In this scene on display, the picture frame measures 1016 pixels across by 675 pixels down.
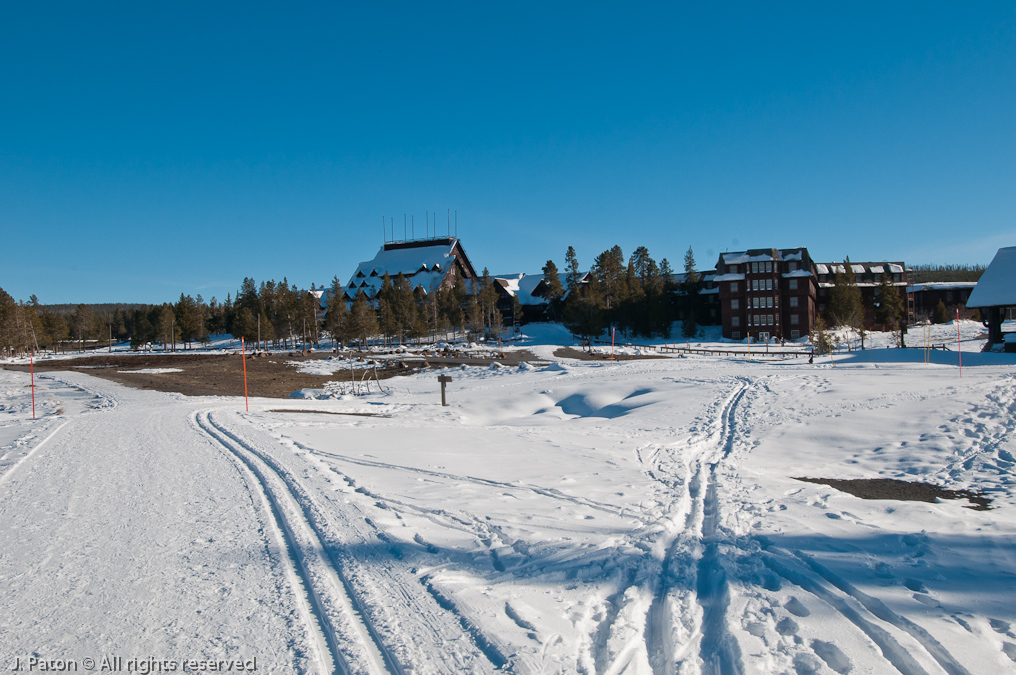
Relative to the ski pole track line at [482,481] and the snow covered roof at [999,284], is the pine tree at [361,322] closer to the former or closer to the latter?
the snow covered roof at [999,284]

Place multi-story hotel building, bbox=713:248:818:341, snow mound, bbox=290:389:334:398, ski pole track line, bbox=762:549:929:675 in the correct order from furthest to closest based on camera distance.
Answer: multi-story hotel building, bbox=713:248:818:341, snow mound, bbox=290:389:334:398, ski pole track line, bbox=762:549:929:675

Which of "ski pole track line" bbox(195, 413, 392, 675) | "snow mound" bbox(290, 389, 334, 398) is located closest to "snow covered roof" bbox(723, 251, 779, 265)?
"snow mound" bbox(290, 389, 334, 398)

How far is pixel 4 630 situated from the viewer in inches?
153

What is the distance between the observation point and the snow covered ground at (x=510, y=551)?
12.3 ft

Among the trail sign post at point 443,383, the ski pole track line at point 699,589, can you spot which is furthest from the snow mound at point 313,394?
the ski pole track line at point 699,589

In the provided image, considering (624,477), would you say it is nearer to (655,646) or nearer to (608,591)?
(608,591)

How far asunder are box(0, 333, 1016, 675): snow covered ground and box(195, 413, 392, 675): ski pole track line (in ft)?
0.07

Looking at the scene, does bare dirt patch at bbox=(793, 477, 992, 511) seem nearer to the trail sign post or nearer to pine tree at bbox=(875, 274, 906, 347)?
the trail sign post

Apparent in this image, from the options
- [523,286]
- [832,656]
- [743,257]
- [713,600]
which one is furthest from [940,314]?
[832,656]

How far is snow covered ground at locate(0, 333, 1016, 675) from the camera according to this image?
12.3 feet

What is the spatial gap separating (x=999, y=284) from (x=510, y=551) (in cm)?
4173

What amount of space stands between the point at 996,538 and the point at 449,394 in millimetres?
18312

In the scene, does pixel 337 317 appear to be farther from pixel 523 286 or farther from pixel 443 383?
pixel 443 383

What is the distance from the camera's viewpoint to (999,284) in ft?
110
